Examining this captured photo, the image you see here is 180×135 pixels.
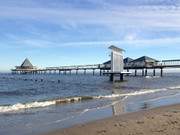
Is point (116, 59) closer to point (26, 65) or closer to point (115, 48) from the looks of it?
point (115, 48)

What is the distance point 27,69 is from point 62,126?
5325 inches

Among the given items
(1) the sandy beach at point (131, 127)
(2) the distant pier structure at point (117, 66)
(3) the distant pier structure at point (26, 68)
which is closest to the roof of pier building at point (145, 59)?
(2) the distant pier structure at point (117, 66)

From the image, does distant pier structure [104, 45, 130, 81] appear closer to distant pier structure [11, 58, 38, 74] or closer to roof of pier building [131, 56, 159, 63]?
roof of pier building [131, 56, 159, 63]

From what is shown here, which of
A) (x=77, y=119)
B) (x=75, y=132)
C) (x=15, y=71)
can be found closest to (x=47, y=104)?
(x=77, y=119)

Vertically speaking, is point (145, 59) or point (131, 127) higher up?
point (145, 59)

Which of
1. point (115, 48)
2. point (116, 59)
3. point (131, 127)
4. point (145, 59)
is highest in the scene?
point (115, 48)

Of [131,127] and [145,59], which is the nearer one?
[131,127]

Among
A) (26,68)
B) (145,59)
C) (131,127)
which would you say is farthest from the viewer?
(26,68)

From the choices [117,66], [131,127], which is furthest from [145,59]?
[131,127]

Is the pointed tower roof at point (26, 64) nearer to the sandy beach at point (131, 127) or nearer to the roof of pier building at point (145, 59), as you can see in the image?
the roof of pier building at point (145, 59)

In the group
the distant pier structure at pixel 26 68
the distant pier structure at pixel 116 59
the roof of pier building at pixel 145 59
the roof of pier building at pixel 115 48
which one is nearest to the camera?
the distant pier structure at pixel 116 59

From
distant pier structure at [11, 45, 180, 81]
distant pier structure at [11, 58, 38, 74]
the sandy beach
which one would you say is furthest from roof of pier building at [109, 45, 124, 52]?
distant pier structure at [11, 58, 38, 74]

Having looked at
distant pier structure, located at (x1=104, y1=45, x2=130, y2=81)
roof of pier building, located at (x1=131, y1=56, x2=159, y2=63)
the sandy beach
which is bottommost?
the sandy beach

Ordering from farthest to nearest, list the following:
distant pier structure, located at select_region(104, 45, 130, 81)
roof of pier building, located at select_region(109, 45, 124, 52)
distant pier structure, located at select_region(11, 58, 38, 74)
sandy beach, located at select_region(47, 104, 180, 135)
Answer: distant pier structure, located at select_region(11, 58, 38, 74)
roof of pier building, located at select_region(109, 45, 124, 52)
distant pier structure, located at select_region(104, 45, 130, 81)
sandy beach, located at select_region(47, 104, 180, 135)
